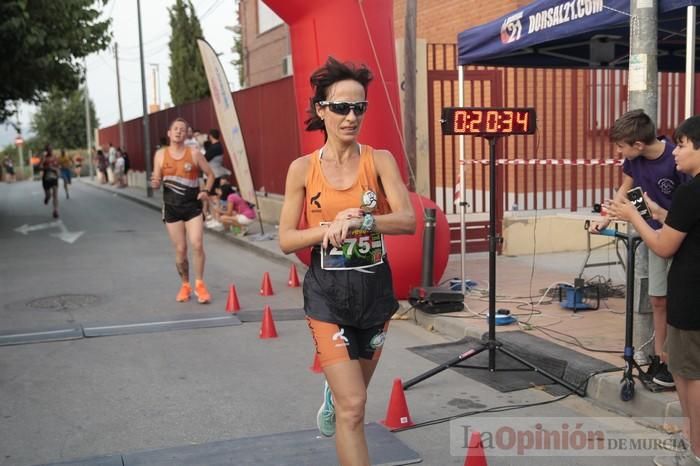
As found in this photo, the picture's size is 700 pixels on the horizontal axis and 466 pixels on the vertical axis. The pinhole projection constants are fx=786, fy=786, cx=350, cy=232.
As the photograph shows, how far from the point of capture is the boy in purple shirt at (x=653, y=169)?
5199mm

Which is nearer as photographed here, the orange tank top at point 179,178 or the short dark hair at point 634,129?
the short dark hair at point 634,129

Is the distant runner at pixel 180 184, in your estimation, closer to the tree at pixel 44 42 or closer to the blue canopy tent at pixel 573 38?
the blue canopy tent at pixel 573 38

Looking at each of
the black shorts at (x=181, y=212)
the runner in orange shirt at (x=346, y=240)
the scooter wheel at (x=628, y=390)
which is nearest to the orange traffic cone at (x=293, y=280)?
the black shorts at (x=181, y=212)

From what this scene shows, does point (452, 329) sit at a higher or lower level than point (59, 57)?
lower

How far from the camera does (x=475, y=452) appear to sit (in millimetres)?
3775

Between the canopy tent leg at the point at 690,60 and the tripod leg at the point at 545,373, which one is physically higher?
the canopy tent leg at the point at 690,60

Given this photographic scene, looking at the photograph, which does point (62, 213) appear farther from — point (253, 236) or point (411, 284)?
point (411, 284)

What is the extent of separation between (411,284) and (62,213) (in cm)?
1689

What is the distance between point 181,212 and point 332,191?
5484 millimetres

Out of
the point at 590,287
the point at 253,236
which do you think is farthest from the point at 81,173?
the point at 590,287

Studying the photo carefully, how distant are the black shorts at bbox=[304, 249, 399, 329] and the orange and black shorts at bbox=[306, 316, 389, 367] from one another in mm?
32

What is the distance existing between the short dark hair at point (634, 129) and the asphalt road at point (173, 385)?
73.4 inches

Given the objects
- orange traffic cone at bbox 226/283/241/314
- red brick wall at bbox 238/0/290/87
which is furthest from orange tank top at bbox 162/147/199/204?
red brick wall at bbox 238/0/290/87

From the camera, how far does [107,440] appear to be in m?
4.91
